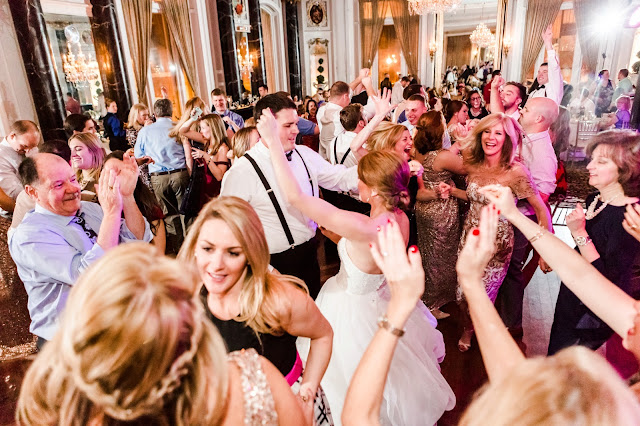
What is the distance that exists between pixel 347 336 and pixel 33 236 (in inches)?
52.1

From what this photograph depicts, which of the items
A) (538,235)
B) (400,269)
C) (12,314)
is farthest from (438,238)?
(12,314)

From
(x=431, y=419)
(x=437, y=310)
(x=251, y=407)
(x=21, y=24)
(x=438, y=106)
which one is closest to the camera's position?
(x=251, y=407)

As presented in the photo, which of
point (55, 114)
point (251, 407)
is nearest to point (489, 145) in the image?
point (251, 407)

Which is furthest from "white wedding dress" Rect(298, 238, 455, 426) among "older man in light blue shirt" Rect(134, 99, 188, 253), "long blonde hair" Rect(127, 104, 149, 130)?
"long blonde hair" Rect(127, 104, 149, 130)

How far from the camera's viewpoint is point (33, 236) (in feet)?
4.76

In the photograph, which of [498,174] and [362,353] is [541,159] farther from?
[362,353]

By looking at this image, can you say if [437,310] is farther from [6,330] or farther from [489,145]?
[6,330]

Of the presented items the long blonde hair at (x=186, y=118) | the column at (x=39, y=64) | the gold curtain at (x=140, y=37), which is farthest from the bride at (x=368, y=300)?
the gold curtain at (x=140, y=37)

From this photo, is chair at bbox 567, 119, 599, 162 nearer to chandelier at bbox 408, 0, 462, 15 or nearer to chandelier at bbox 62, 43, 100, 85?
chandelier at bbox 408, 0, 462, 15

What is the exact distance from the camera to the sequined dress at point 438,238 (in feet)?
8.37

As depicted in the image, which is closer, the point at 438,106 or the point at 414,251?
the point at 414,251

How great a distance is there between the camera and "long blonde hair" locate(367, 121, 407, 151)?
246 cm

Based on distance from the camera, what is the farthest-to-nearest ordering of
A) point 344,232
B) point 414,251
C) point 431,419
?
point 431,419
point 344,232
point 414,251

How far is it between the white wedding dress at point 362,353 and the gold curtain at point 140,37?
637 centimetres
